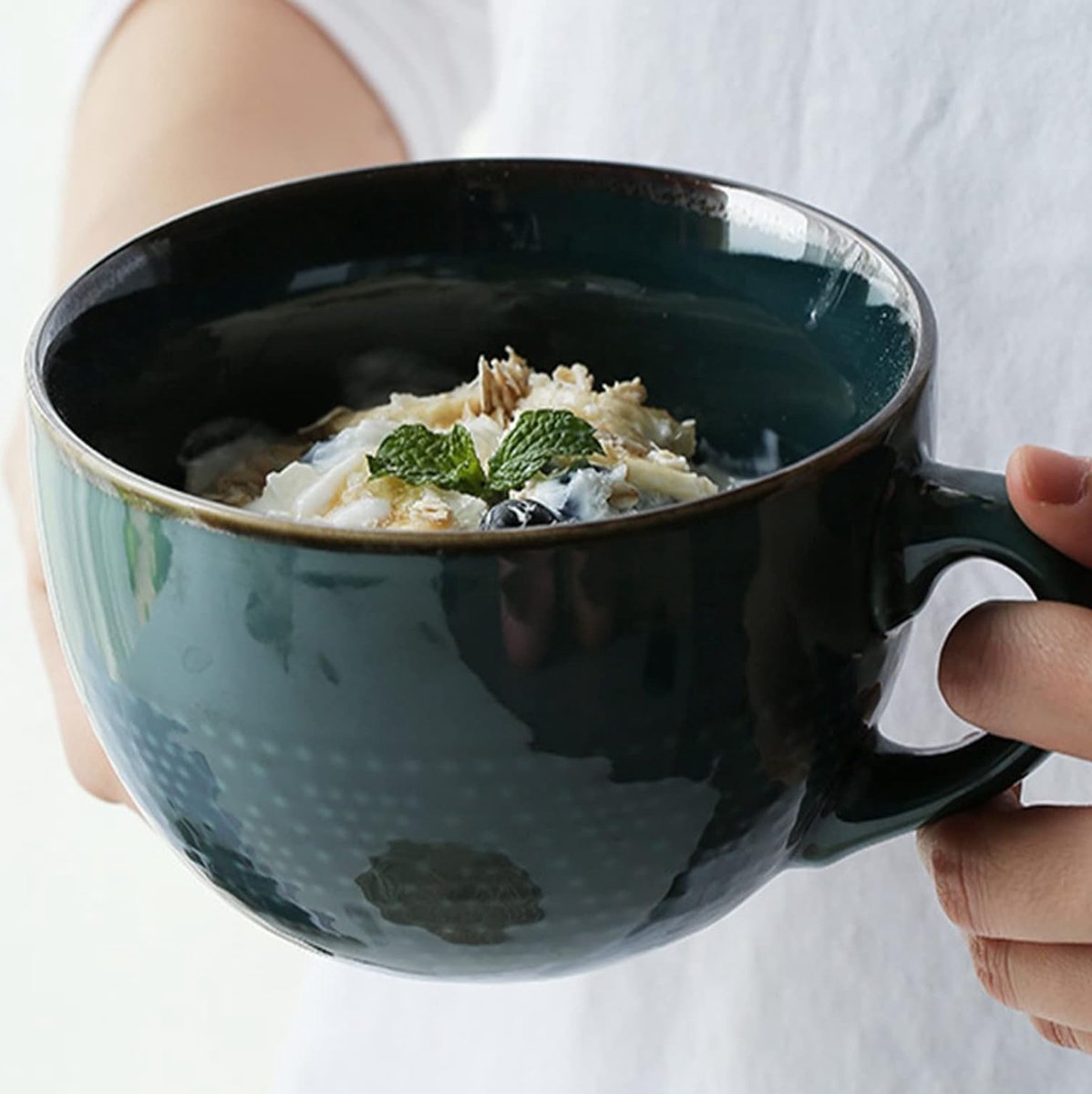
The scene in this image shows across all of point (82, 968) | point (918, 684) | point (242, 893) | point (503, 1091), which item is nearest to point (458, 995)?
point (503, 1091)

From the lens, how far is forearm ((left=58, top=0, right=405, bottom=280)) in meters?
0.97

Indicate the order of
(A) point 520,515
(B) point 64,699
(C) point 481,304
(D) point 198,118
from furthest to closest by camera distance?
(D) point 198,118
(B) point 64,699
(C) point 481,304
(A) point 520,515

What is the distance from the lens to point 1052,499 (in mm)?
453

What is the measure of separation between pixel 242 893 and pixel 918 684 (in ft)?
1.44

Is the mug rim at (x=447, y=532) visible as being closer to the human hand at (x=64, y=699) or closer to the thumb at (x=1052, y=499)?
the thumb at (x=1052, y=499)

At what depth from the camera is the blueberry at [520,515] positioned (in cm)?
53

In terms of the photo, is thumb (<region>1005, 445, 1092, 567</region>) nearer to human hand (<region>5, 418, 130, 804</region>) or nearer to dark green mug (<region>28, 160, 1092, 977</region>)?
dark green mug (<region>28, 160, 1092, 977</region>)

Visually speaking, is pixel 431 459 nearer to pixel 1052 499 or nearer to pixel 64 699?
pixel 1052 499

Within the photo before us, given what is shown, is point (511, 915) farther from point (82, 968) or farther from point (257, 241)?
point (82, 968)

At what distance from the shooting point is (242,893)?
513 mm

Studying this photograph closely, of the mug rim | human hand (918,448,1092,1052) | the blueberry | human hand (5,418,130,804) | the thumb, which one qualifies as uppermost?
the mug rim

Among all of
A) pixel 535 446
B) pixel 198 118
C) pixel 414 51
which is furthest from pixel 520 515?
pixel 414 51


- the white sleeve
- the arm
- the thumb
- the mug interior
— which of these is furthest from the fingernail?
the white sleeve

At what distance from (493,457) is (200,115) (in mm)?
509
